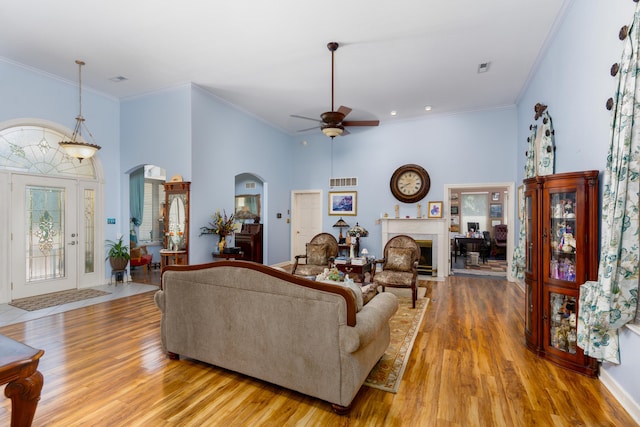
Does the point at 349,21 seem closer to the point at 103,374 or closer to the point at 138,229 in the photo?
the point at 103,374

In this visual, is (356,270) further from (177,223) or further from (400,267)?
(177,223)

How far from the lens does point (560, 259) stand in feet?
9.76

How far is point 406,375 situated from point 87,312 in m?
4.38

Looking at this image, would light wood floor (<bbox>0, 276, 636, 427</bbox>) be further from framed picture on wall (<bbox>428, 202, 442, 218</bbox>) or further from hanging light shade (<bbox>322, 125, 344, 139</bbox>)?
framed picture on wall (<bbox>428, 202, 442, 218</bbox>)

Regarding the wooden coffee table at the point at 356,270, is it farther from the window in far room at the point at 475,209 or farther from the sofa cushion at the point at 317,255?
the window in far room at the point at 475,209

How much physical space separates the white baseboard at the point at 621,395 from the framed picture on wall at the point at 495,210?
410 inches

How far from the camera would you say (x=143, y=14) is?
365 cm

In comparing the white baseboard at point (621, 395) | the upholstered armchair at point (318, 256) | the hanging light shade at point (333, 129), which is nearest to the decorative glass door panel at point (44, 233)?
the upholstered armchair at point (318, 256)

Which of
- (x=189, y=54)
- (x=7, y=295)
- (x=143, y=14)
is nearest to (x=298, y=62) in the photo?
(x=189, y=54)

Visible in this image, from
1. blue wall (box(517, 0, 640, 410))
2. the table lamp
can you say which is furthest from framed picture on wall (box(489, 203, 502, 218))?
blue wall (box(517, 0, 640, 410))

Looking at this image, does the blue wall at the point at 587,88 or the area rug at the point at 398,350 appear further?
the area rug at the point at 398,350

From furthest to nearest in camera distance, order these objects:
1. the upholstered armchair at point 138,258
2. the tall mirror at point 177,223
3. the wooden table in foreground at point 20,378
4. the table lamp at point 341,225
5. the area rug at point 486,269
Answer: the table lamp at point 341,225
the area rug at point 486,269
the upholstered armchair at point 138,258
the tall mirror at point 177,223
the wooden table in foreground at point 20,378

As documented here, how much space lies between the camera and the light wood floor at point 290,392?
216 cm

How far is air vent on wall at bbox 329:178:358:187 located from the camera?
26.6 feet
